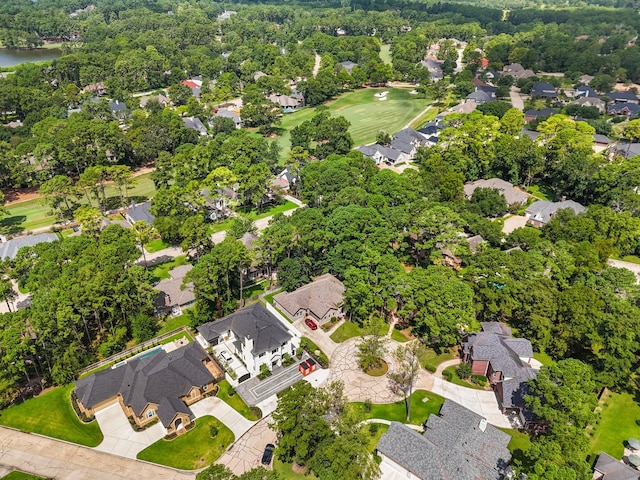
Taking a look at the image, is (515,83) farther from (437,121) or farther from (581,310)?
(581,310)

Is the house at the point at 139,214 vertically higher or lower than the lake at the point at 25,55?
lower

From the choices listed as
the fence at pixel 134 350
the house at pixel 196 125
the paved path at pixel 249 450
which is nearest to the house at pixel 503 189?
the fence at pixel 134 350

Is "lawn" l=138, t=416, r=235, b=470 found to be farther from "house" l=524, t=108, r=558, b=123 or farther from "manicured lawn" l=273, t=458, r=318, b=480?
"house" l=524, t=108, r=558, b=123

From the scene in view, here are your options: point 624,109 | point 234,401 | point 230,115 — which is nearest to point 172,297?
point 234,401

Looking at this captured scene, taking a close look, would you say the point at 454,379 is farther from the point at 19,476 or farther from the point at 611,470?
the point at 19,476

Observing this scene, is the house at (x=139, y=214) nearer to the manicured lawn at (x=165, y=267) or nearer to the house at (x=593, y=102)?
the manicured lawn at (x=165, y=267)
